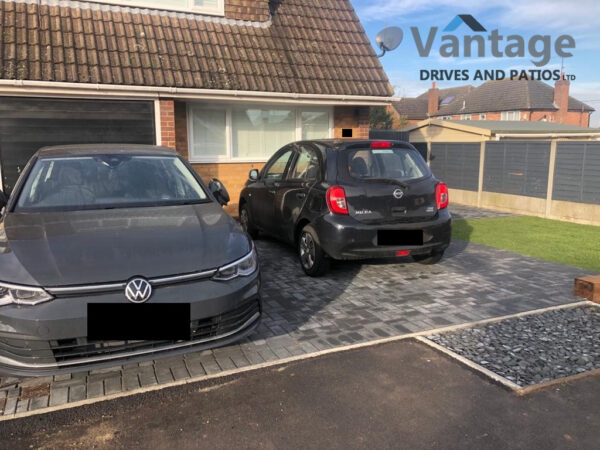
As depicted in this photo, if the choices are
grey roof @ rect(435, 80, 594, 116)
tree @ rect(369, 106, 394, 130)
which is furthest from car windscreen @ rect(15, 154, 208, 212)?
grey roof @ rect(435, 80, 594, 116)

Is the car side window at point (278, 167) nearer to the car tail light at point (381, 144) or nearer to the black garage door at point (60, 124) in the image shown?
the car tail light at point (381, 144)

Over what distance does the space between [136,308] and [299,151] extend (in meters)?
4.13

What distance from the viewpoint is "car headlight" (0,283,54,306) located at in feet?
9.20

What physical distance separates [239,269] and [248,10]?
8.57m

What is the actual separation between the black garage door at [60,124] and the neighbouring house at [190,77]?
0.02m

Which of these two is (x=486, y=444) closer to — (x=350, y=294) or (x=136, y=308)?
(x=136, y=308)

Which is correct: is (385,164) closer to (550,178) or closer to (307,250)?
(307,250)

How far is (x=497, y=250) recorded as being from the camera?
7699mm

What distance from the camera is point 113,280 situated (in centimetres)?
291

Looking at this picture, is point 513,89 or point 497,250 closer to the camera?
point 497,250

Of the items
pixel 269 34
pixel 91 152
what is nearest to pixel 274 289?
pixel 91 152

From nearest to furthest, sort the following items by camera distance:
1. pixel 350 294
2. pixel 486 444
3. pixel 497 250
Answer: pixel 486 444 < pixel 350 294 < pixel 497 250

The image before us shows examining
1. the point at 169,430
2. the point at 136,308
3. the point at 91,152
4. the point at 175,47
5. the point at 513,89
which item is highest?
the point at 513,89

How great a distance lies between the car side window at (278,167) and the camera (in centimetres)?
693
